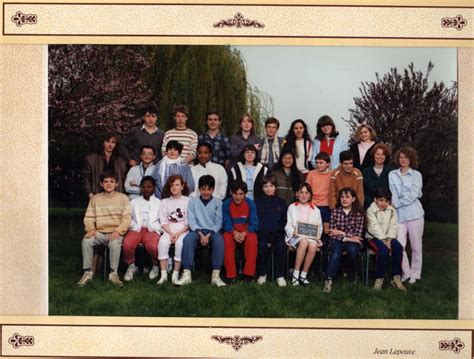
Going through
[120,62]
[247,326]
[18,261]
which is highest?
[120,62]

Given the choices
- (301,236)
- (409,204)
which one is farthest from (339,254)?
(409,204)

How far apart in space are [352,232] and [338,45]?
1922 mm

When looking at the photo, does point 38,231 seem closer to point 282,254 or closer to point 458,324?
point 282,254

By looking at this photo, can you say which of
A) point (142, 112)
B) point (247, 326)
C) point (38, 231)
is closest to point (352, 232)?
point (247, 326)

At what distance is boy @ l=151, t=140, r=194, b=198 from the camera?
36.1 feet

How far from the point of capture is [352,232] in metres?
10.8

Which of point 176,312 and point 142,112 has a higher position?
point 142,112

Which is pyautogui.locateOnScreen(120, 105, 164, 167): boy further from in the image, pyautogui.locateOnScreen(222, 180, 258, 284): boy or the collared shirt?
the collared shirt

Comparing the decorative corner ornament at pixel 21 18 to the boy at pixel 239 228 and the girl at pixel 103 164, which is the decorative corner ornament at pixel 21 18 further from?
the boy at pixel 239 228

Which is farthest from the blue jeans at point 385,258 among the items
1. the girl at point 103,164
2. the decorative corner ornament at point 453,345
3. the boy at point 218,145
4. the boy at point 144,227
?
the girl at point 103,164

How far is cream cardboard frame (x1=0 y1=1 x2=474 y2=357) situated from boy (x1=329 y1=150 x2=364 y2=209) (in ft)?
3.51

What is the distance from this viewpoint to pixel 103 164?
35.9ft

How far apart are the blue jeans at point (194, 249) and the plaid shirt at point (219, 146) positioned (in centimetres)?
81

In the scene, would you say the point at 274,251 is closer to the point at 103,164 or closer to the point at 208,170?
the point at 208,170
